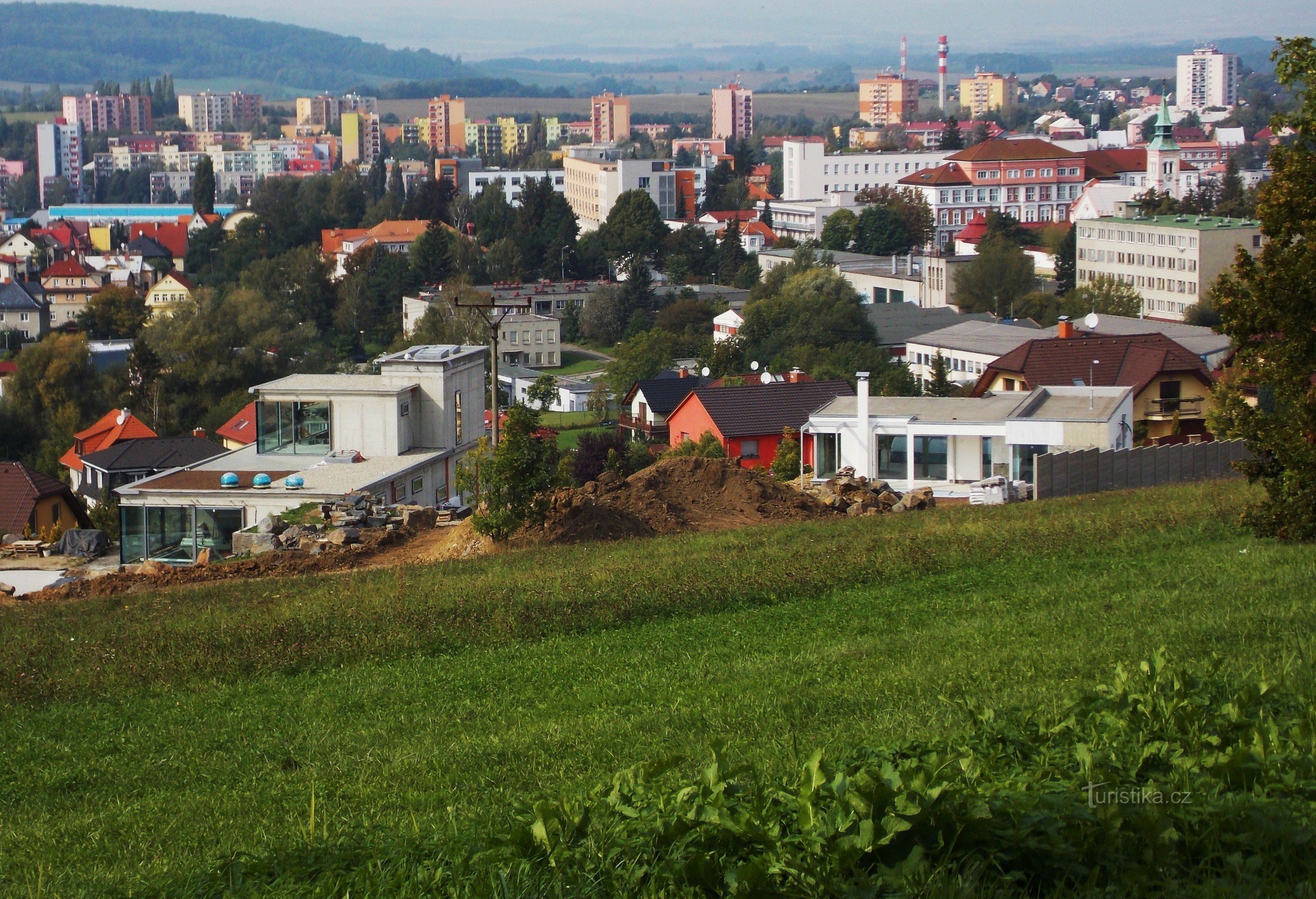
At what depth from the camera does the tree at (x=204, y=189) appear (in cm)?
11925

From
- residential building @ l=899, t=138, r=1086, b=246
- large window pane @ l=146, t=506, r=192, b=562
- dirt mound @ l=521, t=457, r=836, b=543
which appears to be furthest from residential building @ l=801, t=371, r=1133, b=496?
residential building @ l=899, t=138, r=1086, b=246

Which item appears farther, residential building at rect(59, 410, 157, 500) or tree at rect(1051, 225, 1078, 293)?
tree at rect(1051, 225, 1078, 293)

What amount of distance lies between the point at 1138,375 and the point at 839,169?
335ft

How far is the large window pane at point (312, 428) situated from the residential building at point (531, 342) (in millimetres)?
44144

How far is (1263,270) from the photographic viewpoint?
446 inches

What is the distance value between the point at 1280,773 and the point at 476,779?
3.36m

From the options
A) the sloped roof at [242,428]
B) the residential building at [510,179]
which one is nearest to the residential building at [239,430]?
the sloped roof at [242,428]

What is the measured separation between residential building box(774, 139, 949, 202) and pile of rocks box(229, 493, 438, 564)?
353 feet

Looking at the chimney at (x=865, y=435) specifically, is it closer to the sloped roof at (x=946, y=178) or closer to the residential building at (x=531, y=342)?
the residential building at (x=531, y=342)

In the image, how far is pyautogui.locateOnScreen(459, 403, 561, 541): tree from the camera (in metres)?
15.7

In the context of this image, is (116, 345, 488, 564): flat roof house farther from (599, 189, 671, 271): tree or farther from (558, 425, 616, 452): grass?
(599, 189, 671, 271): tree

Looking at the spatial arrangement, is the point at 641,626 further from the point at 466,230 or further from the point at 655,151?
the point at 655,151

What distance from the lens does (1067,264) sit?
263 feet

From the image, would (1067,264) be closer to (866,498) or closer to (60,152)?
(866,498)
